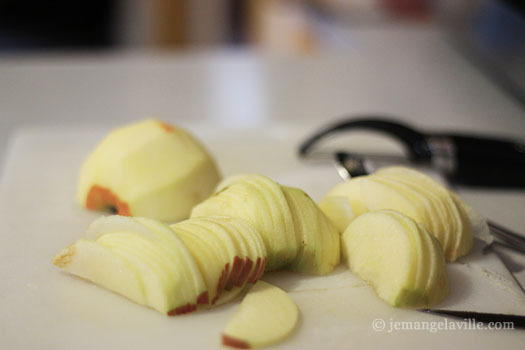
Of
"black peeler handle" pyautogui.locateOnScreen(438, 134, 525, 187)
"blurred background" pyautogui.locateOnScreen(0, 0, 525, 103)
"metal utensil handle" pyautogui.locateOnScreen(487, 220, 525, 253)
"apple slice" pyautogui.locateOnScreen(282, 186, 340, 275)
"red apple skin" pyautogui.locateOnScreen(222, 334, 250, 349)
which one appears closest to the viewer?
"red apple skin" pyautogui.locateOnScreen(222, 334, 250, 349)

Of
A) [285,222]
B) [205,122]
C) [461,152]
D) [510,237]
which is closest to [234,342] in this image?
[285,222]

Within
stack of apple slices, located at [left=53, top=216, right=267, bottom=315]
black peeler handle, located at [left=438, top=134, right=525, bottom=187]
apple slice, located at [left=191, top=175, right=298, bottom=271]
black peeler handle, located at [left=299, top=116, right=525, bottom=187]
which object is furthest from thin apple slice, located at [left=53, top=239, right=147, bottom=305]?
black peeler handle, located at [left=438, top=134, right=525, bottom=187]

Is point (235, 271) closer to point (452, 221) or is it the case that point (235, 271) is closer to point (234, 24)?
point (452, 221)

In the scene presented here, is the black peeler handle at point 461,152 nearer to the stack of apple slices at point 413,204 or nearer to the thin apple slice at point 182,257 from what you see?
the stack of apple slices at point 413,204

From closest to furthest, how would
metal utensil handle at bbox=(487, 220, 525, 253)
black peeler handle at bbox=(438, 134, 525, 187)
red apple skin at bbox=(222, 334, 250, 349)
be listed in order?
1. red apple skin at bbox=(222, 334, 250, 349)
2. metal utensil handle at bbox=(487, 220, 525, 253)
3. black peeler handle at bbox=(438, 134, 525, 187)

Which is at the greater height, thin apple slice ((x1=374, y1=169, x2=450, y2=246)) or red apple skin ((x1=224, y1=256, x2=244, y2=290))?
thin apple slice ((x1=374, y1=169, x2=450, y2=246))

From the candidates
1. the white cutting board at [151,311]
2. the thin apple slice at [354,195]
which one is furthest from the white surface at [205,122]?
the thin apple slice at [354,195]

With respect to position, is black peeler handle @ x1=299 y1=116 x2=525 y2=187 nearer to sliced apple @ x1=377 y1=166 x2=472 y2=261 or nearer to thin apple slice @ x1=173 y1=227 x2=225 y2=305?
sliced apple @ x1=377 y1=166 x2=472 y2=261
